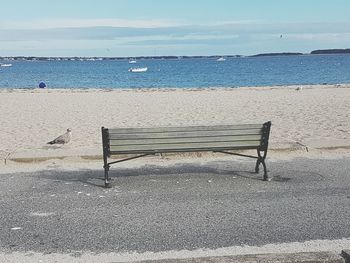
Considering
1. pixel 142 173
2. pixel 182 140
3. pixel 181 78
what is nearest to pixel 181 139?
pixel 182 140

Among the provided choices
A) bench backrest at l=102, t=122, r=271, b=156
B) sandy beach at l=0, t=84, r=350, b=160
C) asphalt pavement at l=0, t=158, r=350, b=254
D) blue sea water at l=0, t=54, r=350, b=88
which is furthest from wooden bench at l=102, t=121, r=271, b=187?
blue sea water at l=0, t=54, r=350, b=88

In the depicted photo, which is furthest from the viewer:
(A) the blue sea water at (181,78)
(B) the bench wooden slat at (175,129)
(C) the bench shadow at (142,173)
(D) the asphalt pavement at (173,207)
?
(A) the blue sea water at (181,78)

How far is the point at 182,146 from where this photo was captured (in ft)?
22.2

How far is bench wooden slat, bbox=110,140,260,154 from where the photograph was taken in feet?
21.7

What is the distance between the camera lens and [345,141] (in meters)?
9.23

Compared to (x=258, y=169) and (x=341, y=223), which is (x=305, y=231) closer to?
(x=341, y=223)

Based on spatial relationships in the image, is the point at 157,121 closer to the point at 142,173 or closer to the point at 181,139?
the point at 142,173

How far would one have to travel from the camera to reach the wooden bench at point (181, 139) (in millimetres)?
6586

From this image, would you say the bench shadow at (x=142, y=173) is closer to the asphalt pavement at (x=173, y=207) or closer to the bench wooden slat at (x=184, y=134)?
the asphalt pavement at (x=173, y=207)

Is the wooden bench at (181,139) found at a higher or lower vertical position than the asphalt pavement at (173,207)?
higher

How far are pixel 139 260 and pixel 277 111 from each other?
44.1 ft

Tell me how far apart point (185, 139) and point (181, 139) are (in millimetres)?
53

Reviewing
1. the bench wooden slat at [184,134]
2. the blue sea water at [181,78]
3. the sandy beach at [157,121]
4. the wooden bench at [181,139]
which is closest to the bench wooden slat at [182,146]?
the wooden bench at [181,139]

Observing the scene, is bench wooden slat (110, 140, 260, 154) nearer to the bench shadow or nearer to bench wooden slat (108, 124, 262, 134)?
bench wooden slat (108, 124, 262, 134)
